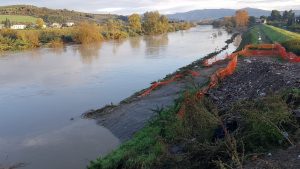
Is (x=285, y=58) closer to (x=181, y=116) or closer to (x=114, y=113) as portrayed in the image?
(x=114, y=113)

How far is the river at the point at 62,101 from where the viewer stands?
14.4 m

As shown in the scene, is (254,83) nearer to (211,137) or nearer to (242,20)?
(211,137)

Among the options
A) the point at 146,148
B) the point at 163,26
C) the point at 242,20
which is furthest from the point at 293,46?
the point at 242,20

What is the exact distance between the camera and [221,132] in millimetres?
9680

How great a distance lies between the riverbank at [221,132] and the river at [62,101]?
246cm

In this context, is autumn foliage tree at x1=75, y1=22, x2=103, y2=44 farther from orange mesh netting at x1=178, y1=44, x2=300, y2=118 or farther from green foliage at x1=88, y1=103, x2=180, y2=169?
green foliage at x1=88, y1=103, x2=180, y2=169

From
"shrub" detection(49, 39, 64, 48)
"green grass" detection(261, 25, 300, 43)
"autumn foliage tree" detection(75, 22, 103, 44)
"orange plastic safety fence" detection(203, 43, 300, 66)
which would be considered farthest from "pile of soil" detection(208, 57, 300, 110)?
"autumn foliage tree" detection(75, 22, 103, 44)

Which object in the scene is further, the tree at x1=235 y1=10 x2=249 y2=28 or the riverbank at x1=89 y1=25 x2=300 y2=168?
the tree at x1=235 y1=10 x2=249 y2=28

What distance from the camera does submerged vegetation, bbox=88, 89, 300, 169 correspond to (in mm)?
8320

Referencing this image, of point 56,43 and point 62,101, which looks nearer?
point 62,101

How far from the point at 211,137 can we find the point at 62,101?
1415cm

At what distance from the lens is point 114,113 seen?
18500 millimetres

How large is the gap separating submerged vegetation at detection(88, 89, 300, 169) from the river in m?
2.40

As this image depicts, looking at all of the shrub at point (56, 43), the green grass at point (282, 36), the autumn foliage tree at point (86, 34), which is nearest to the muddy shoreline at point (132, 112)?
the green grass at point (282, 36)
